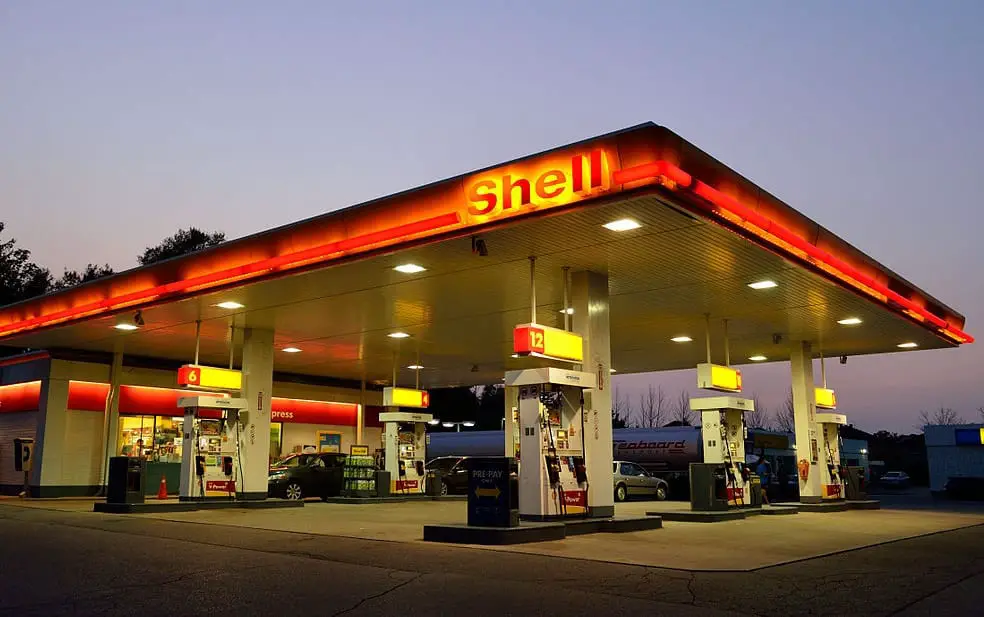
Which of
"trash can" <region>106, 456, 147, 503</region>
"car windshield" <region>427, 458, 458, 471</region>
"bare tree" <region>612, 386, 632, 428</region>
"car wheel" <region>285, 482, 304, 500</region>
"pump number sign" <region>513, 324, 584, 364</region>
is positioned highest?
"bare tree" <region>612, 386, 632, 428</region>

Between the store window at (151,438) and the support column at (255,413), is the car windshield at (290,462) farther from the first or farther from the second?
the support column at (255,413)

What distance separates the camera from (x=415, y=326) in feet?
69.6

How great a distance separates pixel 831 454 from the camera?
24.0 metres

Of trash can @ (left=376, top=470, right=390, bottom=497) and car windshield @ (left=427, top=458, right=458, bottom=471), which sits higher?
car windshield @ (left=427, top=458, right=458, bottom=471)

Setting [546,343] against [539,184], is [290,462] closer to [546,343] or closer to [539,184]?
[546,343]

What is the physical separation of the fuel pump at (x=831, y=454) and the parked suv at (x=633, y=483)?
809cm

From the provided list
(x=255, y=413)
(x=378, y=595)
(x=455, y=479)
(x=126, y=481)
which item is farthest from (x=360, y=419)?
(x=378, y=595)

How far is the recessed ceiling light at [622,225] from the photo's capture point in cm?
1166

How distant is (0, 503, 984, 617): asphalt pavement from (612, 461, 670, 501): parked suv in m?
17.7

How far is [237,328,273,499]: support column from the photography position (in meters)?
21.3

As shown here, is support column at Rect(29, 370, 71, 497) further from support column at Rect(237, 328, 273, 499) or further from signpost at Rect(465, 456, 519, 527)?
signpost at Rect(465, 456, 519, 527)

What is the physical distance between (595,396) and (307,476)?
1403cm

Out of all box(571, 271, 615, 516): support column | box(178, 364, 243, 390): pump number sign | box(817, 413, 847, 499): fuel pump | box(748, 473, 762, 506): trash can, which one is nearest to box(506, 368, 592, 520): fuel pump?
box(571, 271, 615, 516): support column

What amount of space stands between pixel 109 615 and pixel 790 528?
12954mm
